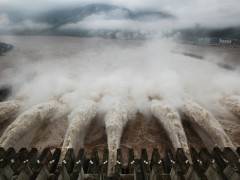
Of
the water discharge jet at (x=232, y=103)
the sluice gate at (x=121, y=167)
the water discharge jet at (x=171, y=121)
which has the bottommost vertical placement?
the water discharge jet at (x=232, y=103)

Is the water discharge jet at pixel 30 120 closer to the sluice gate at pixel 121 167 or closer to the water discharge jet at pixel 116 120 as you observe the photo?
the sluice gate at pixel 121 167

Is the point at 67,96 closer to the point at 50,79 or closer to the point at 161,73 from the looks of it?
the point at 50,79

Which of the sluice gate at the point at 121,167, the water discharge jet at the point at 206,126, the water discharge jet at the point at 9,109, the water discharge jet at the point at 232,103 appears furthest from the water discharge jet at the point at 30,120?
the water discharge jet at the point at 232,103

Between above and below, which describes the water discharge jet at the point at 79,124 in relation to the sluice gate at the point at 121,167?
below

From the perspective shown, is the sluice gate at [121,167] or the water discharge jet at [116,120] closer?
the sluice gate at [121,167]

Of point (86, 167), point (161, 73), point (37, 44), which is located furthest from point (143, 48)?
point (86, 167)
